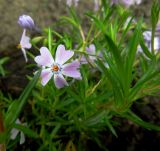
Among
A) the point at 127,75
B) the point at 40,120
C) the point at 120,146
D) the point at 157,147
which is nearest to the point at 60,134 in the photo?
the point at 40,120

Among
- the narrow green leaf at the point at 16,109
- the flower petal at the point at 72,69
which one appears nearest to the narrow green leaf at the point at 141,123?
the flower petal at the point at 72,69

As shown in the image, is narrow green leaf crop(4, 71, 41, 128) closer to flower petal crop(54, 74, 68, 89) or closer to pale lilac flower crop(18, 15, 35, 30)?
flower petal crop(54, 74, 68, 89)

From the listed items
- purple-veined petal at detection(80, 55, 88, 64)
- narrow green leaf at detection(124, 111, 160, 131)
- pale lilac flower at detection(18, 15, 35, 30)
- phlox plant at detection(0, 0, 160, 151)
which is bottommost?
narrow green leaf at detection(124, 111, 160, 131)

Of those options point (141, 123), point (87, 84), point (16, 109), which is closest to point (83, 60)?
point (87, 84)

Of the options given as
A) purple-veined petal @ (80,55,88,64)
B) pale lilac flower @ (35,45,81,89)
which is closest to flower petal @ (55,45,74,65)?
pale lilac flower @ (35,45,81,89)

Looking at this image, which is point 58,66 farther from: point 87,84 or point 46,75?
point 87,84

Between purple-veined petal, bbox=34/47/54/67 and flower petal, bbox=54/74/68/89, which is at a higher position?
purple-veined petal, bbox=34/47/54/67

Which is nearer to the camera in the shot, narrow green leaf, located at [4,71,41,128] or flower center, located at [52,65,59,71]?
narrow green leaf, located at [4,71,41,128]
